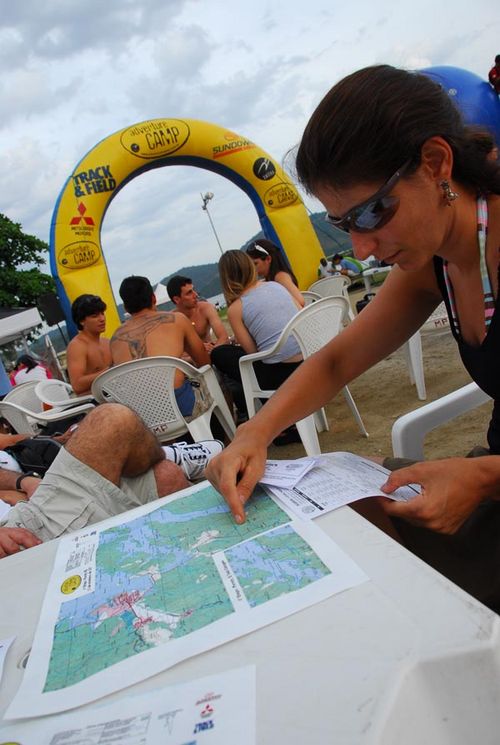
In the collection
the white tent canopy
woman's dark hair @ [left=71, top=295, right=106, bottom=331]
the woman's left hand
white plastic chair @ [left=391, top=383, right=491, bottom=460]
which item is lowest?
white plastic chair @ [left=391, top=383, right=491, bottom=460]

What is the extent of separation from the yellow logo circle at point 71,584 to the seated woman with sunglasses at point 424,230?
0.27 metres

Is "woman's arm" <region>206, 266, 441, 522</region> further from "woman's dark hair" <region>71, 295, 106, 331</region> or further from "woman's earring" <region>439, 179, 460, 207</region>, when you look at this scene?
"woman's dark hair" <region>71, 295, 106, 331</region>

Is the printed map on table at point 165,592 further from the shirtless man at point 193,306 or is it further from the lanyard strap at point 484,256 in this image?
the shirtless man at point 193,306

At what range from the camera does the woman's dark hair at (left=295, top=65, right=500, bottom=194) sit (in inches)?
35.7

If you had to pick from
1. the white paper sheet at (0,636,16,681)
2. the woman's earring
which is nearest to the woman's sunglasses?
the woman's earring

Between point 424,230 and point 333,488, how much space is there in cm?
56

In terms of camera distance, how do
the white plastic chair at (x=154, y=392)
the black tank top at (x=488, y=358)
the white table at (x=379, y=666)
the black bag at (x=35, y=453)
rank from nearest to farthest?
the white table at (x=379, y=666) < the black tank top at (x=488, y=358) < the black bag at (x=35, y=453) < the white plastic chair at (x=154, y=392)

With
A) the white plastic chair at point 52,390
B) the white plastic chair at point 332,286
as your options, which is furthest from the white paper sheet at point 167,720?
the white plastic chair at point 332,286

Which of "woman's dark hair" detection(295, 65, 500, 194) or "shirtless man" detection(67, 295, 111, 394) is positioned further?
"shirtless man" detection(67, 295, 111, 394)

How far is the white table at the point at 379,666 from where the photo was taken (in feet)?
1.37

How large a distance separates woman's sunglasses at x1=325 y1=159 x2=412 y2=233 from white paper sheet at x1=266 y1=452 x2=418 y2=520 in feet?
1.58

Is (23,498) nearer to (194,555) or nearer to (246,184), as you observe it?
(194,555)

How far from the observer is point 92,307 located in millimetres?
3861

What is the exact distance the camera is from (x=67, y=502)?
147 cm
